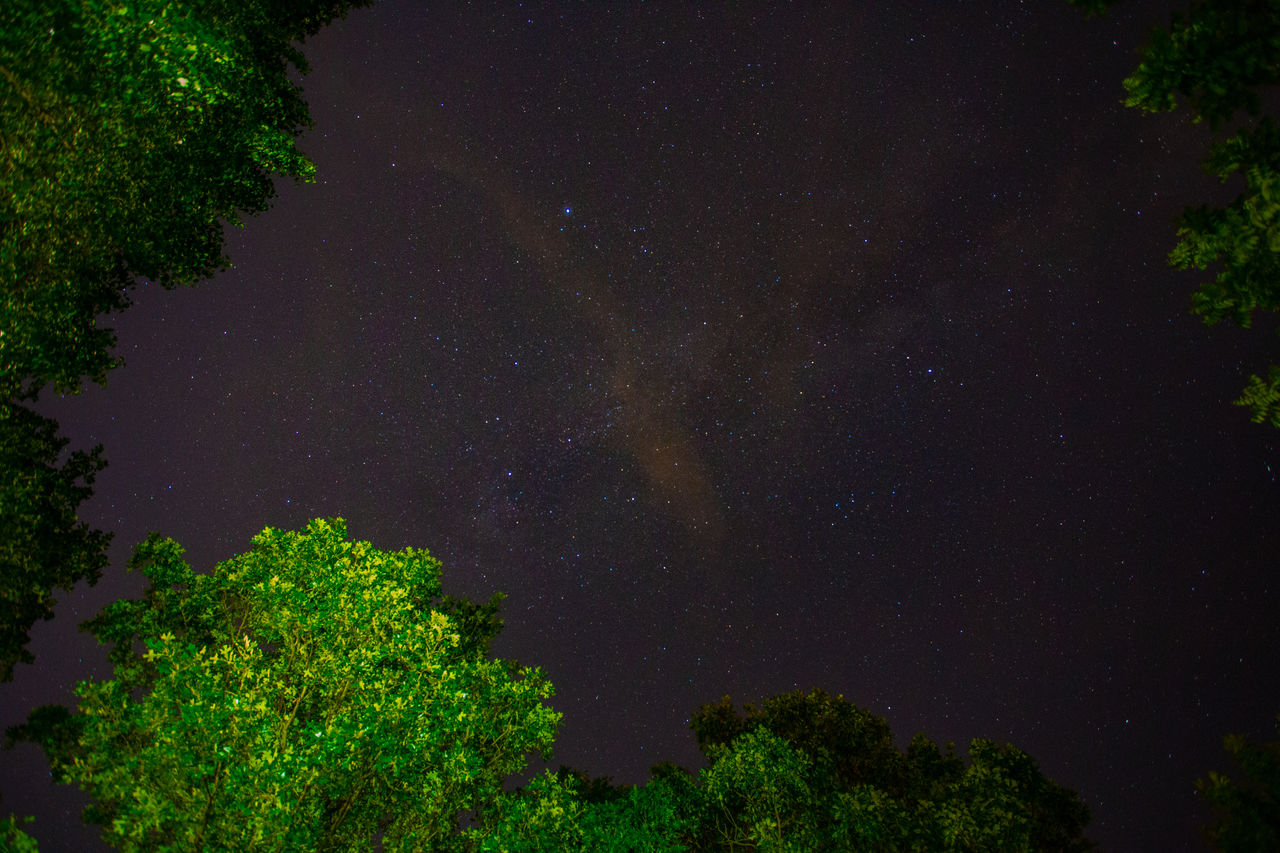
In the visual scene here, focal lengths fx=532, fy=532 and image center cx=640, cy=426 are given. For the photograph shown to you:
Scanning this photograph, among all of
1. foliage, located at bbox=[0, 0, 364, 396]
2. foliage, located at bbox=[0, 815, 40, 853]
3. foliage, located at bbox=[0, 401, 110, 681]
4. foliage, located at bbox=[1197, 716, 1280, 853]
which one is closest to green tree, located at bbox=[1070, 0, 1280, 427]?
foliage, located at bbox=[1197, 716, 1280, 853]

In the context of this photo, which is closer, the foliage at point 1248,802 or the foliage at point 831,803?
the foliage at point 1248,802

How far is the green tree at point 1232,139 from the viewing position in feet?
20.3

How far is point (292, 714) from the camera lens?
11219 millimetres

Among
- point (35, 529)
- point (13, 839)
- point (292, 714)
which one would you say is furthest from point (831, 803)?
point (35, 529)

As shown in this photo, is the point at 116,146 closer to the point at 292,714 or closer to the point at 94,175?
the point at 94,175

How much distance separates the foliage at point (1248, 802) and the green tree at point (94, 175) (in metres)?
21.5

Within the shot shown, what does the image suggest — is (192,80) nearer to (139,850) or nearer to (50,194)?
(50,194)

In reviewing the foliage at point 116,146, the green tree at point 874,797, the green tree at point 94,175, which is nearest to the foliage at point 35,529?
the green tree at point 94,175

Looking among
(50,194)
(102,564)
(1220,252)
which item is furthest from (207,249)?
(1220,252)

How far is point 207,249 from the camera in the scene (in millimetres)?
12703

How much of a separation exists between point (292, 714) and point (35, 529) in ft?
20.2

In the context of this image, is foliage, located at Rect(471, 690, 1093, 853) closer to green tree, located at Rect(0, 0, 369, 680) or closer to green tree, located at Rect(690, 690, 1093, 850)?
green tree, located at Rect(690, 690, 1093, 850)

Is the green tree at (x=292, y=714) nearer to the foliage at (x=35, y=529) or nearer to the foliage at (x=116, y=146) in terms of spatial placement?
the foliage at (x=35, y=529)

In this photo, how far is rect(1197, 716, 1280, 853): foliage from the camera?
27.5 ft
